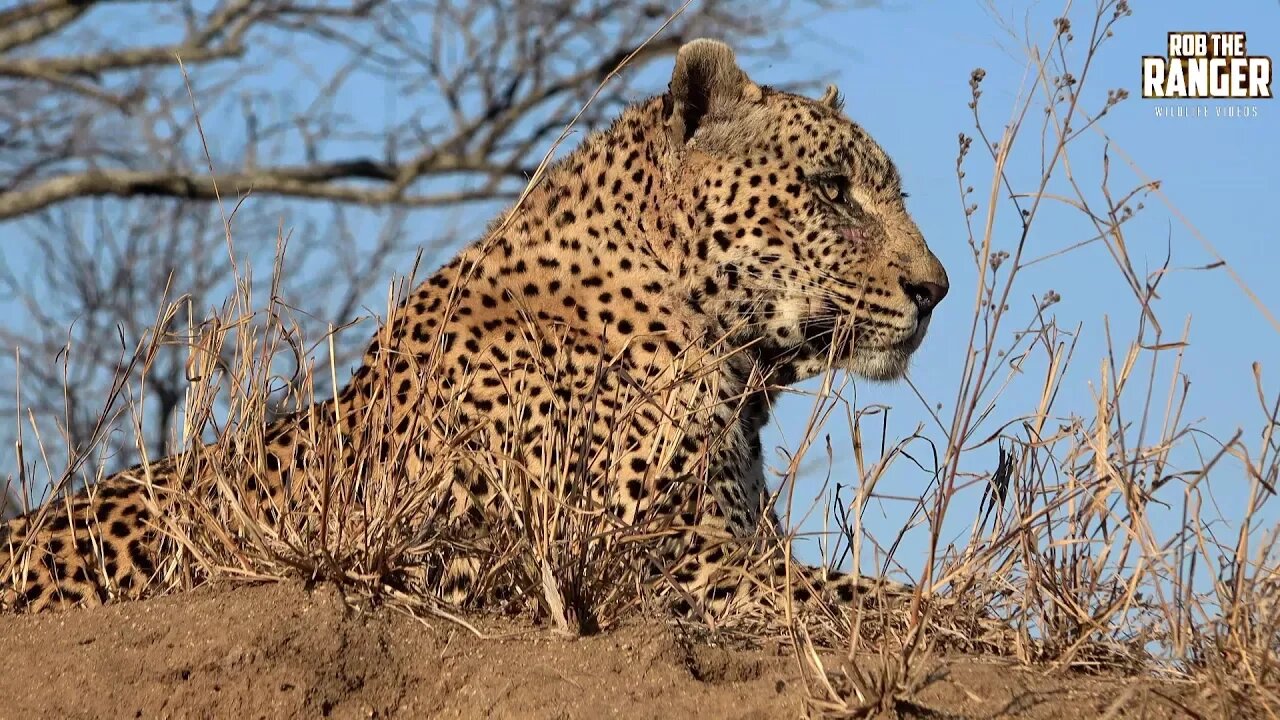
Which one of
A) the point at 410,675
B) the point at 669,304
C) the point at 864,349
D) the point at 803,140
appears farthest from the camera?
the point at 803,140

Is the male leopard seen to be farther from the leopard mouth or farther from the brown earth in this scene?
the brown earth

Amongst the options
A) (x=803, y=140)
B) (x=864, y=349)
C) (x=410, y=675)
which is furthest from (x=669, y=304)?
(x=410, y=675)

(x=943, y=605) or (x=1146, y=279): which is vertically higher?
(x=1146, y=279)

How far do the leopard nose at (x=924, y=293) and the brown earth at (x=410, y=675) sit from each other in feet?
6.89

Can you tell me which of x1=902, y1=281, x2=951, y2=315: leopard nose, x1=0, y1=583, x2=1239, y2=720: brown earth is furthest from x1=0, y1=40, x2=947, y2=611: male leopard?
x1=0, y1=583, x2=1239, y2=720: brown earth

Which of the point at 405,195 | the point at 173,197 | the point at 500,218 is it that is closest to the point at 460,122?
the point at 405,195

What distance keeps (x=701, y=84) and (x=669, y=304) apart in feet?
2.61

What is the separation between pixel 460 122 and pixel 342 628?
12448 millimetres

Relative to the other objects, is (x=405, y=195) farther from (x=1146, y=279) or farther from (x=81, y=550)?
(x=1146, y=279)

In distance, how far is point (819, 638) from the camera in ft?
11.9

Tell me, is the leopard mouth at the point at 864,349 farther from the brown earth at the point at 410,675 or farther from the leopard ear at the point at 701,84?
the brown earth at the point at 410,675

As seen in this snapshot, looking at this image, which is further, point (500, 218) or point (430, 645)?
point (500, 218)

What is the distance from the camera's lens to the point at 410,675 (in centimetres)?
329

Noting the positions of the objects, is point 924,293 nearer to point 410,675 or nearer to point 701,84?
point 701,84
